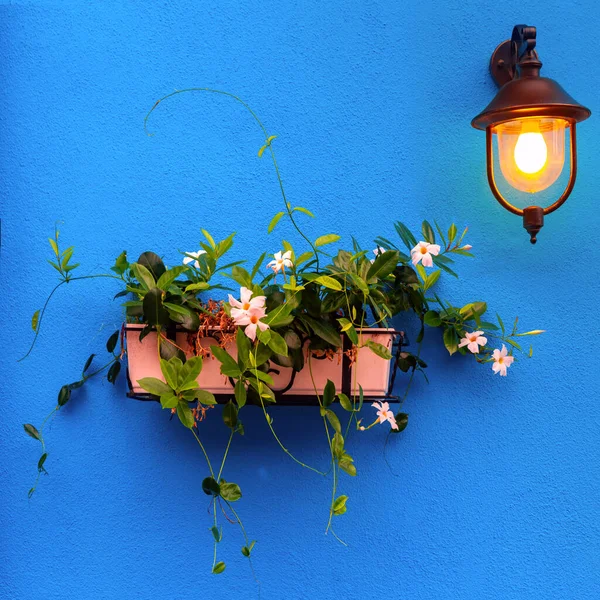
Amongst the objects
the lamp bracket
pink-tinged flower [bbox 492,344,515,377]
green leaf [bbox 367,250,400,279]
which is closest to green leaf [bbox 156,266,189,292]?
green leaf [bbox 367,250,400,279]

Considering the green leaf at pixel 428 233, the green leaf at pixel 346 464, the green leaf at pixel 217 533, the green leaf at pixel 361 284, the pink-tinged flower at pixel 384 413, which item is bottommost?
the green leaf at pixel 217 533

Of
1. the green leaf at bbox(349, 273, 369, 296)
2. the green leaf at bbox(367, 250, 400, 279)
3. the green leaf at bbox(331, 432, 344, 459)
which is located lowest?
the green leaf at bbox(331, 432, 344, 459)

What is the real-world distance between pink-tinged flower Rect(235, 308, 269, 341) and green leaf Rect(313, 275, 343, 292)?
11 centimetres

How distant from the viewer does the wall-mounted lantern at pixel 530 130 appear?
1.38 meters

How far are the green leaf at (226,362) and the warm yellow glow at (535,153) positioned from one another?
0.61 m

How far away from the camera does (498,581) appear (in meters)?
1.46

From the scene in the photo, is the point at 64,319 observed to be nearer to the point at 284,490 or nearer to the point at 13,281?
the point at 13,281

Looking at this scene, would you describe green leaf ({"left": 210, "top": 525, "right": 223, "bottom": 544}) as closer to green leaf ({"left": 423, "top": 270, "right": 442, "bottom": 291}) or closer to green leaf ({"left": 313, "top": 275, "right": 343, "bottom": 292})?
green leaf ({"left": 313, "top": 275, "right": 343, "bottom": 292})

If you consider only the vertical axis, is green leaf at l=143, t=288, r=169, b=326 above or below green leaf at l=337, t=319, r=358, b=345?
above

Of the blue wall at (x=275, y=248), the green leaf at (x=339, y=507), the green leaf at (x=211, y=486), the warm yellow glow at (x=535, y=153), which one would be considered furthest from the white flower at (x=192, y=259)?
the warm yellow glow at (x=535, y=153)

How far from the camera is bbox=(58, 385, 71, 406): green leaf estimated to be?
4.72 feet

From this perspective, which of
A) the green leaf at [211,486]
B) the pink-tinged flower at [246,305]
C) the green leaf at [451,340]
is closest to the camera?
the pink-tinged flower at [246,305]

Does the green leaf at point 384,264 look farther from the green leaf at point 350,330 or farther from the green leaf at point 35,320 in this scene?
the green leaf at point 35,320

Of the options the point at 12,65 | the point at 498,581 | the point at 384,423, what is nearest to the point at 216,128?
the point at 12,65
